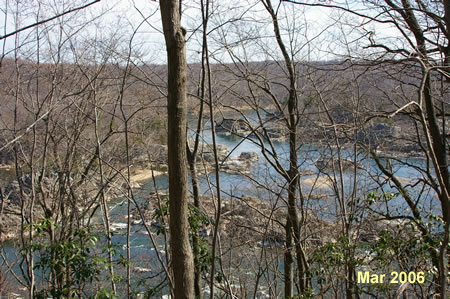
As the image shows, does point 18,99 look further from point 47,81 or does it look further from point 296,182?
point 296,182

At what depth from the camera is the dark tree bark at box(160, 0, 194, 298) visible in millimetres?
2025

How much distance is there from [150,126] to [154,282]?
4.87 metres

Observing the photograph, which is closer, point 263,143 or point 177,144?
point 177,144

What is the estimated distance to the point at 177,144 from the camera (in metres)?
2.04

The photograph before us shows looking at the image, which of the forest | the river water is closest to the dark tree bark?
the forest

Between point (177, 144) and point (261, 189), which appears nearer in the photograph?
point (177, 144)

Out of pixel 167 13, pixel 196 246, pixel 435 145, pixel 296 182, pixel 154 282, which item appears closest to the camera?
pixel 167 13

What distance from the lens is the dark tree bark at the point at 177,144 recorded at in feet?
6.64

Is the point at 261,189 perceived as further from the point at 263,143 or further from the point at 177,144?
the point at 177,144

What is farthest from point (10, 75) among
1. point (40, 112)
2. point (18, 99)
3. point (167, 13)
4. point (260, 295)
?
point (260, 295)

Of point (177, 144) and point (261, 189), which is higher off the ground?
point (177, 144)

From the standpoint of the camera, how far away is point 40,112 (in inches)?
249

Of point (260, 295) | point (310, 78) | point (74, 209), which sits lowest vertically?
point (260, 295)

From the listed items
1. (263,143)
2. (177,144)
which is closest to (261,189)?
(263,143)
